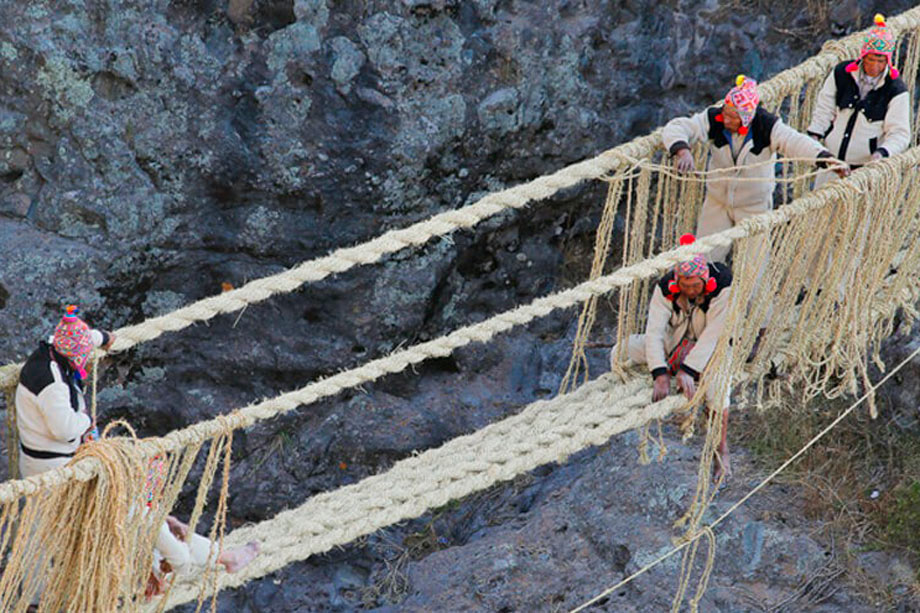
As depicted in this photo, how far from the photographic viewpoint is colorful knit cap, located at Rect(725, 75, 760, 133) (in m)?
4.09

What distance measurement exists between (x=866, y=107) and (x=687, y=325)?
3.80 ft

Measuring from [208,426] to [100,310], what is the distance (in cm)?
252

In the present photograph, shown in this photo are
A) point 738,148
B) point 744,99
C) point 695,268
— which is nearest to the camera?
point 695,268

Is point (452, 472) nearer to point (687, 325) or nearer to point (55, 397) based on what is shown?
point (687, 325)

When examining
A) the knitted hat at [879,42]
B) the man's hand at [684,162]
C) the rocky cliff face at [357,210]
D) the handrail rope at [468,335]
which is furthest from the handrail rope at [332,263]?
the knitted hat at [879,42]

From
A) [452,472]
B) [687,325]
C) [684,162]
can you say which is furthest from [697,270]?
[452,472]

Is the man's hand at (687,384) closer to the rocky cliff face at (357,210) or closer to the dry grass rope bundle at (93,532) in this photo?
the rocky cliff face at (357,210)

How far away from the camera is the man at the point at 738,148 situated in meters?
4.12

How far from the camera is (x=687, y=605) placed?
483cm

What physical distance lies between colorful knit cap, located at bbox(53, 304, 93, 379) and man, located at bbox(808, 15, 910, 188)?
257 centimetres

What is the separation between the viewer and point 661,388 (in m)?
3.94

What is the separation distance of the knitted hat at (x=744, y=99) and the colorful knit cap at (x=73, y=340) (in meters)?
2.20

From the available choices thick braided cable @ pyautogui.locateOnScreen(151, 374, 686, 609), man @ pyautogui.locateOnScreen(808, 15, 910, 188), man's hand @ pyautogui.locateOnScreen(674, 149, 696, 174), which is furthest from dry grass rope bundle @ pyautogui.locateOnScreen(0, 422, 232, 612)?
man @ pyautogui.locateOnScreen(808, 15, 910, 188)

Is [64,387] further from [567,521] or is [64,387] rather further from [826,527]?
[826,527]
